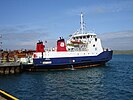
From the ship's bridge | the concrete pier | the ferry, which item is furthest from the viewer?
the ship's bridge

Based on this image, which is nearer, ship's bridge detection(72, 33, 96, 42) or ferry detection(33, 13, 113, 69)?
ferry detection(33, 13, 113, 69)

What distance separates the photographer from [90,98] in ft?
55.5

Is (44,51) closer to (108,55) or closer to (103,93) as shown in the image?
(108,55)

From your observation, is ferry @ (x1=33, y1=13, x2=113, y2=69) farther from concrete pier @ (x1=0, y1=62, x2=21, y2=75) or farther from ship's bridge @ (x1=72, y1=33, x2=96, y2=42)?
concrete pier @ (x1=0, y1=62, x2=21, y2=75)

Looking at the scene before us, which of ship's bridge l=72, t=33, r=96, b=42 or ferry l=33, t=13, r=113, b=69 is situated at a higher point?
ship's bridge l=72, t=33, r=96, b=42

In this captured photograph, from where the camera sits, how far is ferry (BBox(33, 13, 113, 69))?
1377 inches

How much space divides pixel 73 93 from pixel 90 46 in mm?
22291

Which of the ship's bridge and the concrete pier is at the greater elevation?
the ship's bridge

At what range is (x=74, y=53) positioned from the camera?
36875 mm

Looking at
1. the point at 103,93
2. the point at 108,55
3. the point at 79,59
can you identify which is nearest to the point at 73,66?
the point at 79,59

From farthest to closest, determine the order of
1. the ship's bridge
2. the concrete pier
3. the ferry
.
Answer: the ship's bridge → the ferry → the concrete pier

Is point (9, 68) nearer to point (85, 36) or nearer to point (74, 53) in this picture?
point (74, 53)

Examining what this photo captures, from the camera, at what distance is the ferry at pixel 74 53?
35.0 metres

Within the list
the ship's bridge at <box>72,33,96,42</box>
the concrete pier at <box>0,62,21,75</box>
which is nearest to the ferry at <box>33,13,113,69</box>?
the ship's bridge at <box>72,33,96,42</box>
